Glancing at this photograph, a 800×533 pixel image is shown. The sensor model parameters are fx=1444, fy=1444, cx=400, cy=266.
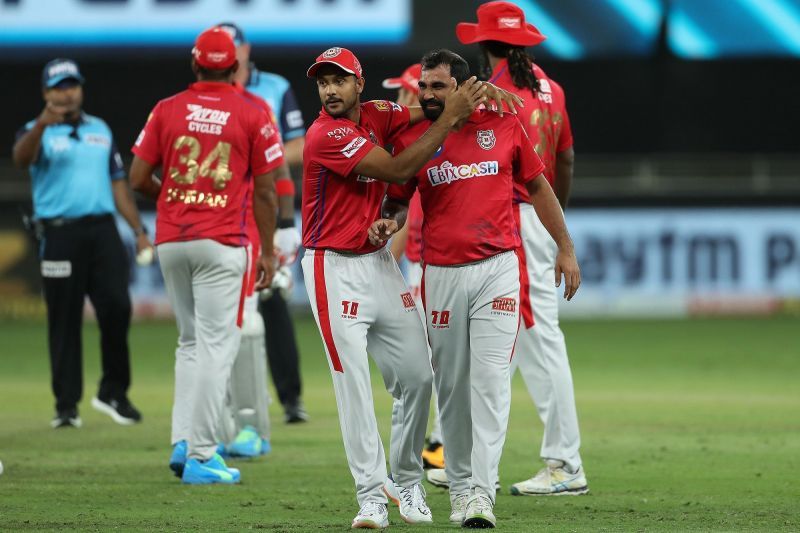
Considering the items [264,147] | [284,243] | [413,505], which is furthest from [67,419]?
[413,505]

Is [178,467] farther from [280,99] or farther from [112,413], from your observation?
[280,99]

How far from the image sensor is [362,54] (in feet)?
61.9

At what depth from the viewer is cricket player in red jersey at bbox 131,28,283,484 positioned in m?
7.20

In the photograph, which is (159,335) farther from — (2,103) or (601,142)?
(601,142)

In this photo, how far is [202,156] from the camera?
724cm

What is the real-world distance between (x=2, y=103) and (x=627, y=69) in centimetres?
889

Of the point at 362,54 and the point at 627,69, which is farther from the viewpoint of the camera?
the point at 627,69

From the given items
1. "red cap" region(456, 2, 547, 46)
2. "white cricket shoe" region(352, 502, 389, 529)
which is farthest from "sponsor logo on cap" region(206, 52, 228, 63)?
"white cricket shoe" region(352, 502, 389, 529)

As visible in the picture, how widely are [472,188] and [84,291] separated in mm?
4740

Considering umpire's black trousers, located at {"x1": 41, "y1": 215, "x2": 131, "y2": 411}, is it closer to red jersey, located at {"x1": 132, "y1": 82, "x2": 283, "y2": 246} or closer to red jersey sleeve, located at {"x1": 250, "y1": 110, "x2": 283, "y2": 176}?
red jersey, located at {"x1": 132, "y1": 82, "x2": 283, "y2": 246}

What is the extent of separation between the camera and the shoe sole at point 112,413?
962 cm

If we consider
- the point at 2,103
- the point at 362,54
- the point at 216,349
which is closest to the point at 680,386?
the point at 216,349

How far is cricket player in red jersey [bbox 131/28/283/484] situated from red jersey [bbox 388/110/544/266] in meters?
1.42

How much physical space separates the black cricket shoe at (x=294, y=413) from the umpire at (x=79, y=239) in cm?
100
